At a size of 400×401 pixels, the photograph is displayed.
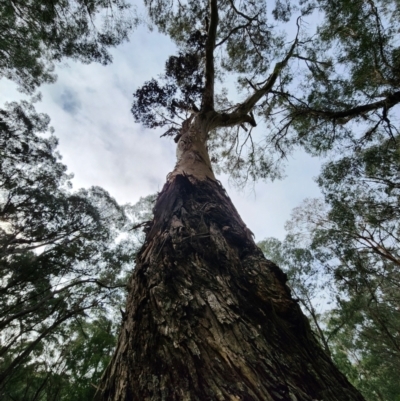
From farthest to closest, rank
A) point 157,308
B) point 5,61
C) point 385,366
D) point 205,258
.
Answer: point 385,366, point 5,61, point 205,258, point 157,308

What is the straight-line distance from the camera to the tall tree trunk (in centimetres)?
80

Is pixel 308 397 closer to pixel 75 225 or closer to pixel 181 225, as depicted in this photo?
pixel 181 225

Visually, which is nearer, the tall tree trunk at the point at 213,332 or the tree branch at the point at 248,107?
the tall tree trunk at the point at 213,332

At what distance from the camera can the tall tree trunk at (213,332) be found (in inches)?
31.4

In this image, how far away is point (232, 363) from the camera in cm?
84

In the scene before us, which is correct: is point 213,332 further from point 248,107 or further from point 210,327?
point 248,107

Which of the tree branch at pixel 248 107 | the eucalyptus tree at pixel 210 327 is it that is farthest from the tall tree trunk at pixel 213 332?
the tree branch at pixel 248 107

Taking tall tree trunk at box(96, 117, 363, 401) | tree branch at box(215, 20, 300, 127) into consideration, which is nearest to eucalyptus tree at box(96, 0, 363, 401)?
tall tree trunk at box(96, 117, 363, 401)

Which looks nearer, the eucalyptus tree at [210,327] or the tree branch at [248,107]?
the eucalyptus tree at [210,327]

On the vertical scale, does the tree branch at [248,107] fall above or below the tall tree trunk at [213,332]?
above

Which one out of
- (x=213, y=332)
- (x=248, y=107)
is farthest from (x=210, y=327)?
(x=248, y=107)

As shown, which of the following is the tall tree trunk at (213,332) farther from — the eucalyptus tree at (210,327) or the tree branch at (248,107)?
the tree branch at (248,107)

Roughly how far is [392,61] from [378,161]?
237cm

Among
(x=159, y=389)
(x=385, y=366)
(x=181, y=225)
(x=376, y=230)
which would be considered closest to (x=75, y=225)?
(x=181, y=225)
